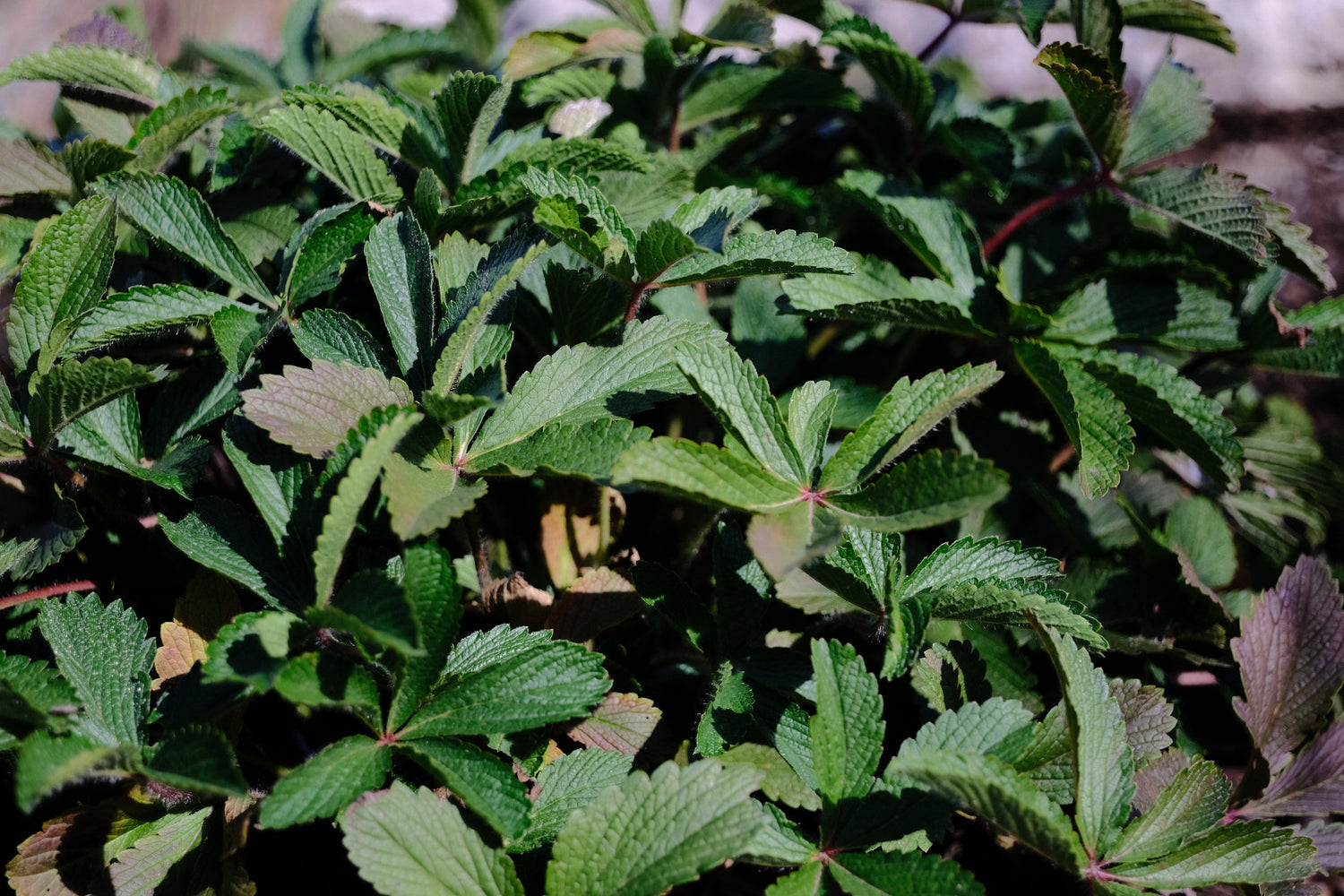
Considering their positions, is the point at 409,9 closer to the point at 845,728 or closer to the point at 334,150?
the point at 334,150

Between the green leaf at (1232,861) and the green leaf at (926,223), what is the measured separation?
0.90 metres

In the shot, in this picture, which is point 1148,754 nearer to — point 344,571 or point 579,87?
point 344,571

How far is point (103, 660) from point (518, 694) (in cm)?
51

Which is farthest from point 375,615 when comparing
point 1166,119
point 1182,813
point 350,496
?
point 1166,119

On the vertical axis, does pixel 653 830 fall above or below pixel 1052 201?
below

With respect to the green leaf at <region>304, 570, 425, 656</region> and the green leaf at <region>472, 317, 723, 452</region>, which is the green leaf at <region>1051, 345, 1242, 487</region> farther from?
the green leaf at <region>304, 570, 425, 656</region>

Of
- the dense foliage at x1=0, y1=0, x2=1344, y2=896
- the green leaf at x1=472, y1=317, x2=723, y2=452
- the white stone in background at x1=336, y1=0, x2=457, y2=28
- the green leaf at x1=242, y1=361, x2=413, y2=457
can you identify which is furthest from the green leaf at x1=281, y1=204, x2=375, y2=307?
the white stone in background at x1=336, y1=0, x2=457, y2=28

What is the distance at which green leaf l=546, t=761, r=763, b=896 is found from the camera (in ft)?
3.13

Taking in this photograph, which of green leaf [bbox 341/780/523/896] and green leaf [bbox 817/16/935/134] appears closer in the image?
green leaf [bbox 341/780/523/896]

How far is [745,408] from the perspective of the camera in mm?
1091

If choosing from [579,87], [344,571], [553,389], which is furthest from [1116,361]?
A: [344,571]

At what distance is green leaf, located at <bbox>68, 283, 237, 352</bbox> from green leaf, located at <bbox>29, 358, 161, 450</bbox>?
3.9 inches

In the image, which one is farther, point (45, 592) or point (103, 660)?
point (45, 592)

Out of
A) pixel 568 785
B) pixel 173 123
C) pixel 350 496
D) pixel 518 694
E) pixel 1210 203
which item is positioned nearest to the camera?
pixel 350 496
